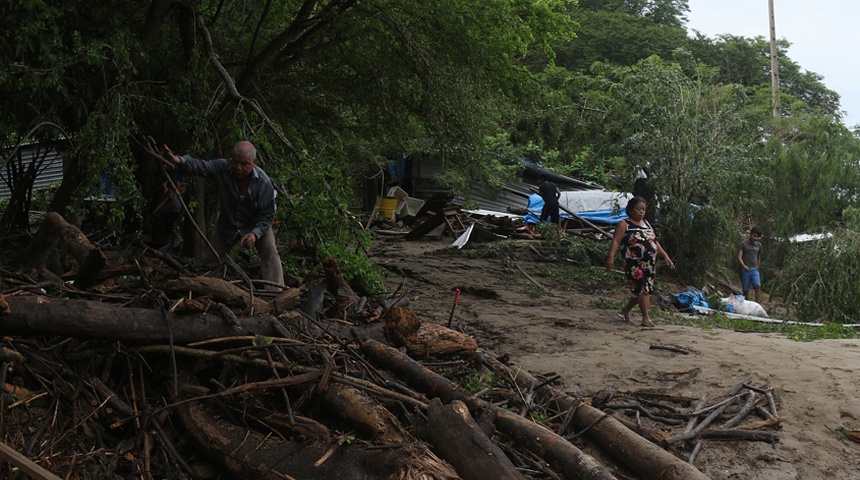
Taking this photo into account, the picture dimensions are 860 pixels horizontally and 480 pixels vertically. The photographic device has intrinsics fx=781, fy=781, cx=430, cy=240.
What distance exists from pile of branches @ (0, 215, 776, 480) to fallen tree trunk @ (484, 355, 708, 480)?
0.4 inches

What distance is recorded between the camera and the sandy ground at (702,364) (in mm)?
5223

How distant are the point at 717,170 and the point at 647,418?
10285mm

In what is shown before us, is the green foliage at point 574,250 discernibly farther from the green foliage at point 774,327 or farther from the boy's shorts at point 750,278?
the green foliage at point 774,327

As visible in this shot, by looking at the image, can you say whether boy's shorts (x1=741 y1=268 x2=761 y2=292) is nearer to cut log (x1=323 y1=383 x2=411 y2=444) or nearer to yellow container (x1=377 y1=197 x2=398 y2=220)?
cut log (x1=323 y1=383 x2=411 y2=444)

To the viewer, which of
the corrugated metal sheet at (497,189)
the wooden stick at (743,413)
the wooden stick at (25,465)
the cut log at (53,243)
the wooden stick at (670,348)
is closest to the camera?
the wooden stick at (25,465)

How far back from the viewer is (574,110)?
1631 centimetres

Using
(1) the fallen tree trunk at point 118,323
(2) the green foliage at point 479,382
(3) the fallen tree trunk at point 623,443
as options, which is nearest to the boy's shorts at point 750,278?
(3) the fallen tree trunk at point 623,443

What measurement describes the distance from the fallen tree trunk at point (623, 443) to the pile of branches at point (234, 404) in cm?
1

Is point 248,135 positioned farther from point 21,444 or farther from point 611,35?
point 611,35

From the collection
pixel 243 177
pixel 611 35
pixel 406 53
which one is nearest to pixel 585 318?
pixel 406 53

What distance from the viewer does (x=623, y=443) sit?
5.07m

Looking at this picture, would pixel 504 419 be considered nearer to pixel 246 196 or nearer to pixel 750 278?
pixel 246 196

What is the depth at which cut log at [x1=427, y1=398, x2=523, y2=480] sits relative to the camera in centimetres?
424

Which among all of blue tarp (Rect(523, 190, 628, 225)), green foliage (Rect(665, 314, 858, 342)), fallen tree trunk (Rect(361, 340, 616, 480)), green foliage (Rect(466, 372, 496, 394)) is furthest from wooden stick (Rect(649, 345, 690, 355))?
blue tarp (Rect(523, 190, 628, 225))
